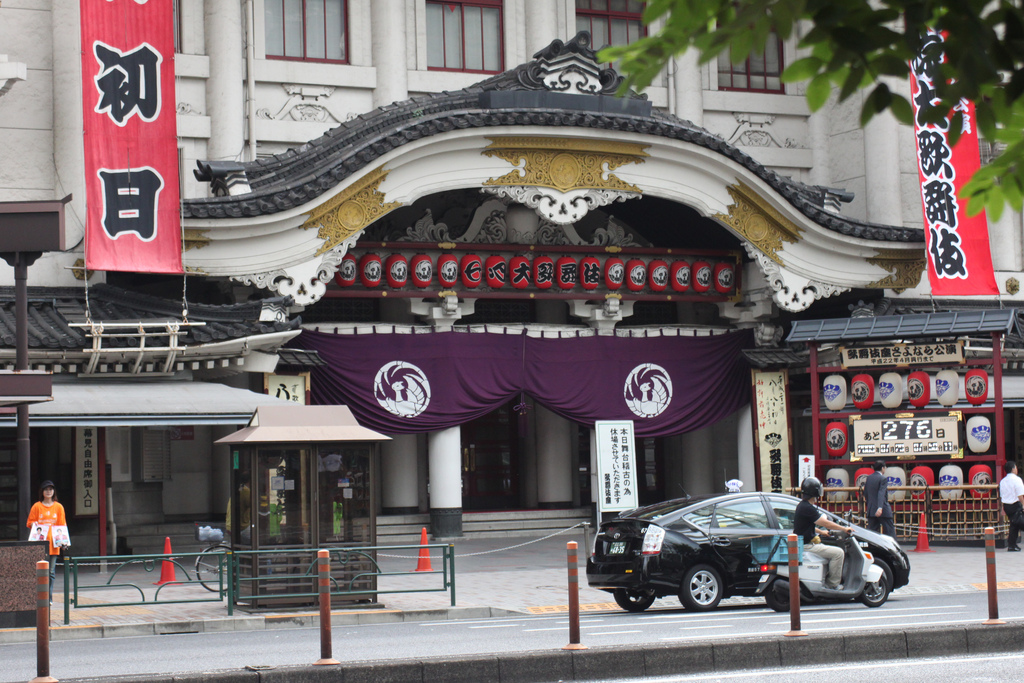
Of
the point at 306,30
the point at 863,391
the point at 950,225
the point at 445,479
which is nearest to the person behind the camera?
the point at 863,391

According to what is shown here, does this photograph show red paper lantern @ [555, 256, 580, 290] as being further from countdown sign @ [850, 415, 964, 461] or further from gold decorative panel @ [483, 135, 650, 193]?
countdown sign @ [850, 415, 964, 461]

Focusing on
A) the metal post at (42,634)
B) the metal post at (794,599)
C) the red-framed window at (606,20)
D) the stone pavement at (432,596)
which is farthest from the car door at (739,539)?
the red-framed window at (606,20)

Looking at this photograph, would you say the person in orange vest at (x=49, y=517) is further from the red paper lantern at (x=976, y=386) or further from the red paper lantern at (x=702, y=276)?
the red paper lantern at (x=976, y=386)

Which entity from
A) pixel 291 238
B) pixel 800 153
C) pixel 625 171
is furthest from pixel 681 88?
pixel 291 238

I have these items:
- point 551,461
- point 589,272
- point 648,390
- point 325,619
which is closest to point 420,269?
point 589,272

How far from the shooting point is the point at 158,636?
14.5 m

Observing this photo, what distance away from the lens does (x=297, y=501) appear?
1569cm

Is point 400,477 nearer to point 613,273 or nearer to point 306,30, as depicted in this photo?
point 613,273

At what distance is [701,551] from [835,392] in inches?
403

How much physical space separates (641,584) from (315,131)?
14.1 meters

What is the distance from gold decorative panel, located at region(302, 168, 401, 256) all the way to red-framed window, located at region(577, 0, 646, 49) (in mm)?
7960

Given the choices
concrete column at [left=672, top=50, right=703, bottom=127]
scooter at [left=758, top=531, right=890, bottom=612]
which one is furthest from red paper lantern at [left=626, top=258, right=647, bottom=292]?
scooter at [left=758, top=531, right=890, bottom=612]

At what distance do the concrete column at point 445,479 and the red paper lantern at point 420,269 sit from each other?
285cm

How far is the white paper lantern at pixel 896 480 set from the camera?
23.7 m
